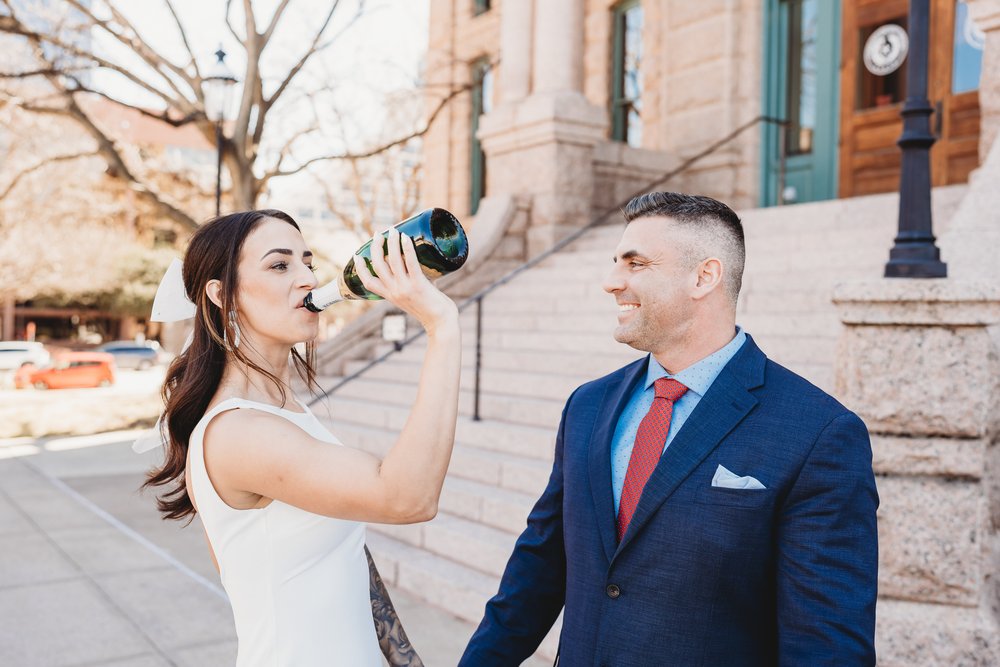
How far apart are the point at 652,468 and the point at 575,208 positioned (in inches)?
372

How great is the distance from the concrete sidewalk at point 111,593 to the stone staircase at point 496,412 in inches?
14.4

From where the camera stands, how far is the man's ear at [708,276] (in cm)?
216

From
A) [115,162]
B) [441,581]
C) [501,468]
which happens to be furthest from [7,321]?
[441,581]

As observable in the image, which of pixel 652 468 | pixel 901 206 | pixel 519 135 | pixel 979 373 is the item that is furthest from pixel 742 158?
pixel 652 468

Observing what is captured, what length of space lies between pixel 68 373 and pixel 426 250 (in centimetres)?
3242

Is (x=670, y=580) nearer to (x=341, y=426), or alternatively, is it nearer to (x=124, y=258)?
(x=341, y=426)

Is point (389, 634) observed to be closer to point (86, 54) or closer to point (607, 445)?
point (607, 445)

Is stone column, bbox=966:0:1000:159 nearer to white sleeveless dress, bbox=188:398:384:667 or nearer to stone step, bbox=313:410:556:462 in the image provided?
stone step, bbox=313:410:556:462

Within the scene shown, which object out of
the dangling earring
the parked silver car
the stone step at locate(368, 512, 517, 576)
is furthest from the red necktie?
the parked silver car

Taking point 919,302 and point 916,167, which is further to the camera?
point 916,167

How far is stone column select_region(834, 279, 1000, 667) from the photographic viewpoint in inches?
149

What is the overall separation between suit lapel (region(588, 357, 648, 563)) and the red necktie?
0.11ft

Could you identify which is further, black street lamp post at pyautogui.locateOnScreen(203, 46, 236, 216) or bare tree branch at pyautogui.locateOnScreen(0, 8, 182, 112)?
bare tree branch at pyautogui.locateOnScreen(0, 8, 182, 112)

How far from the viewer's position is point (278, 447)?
6.04ft
